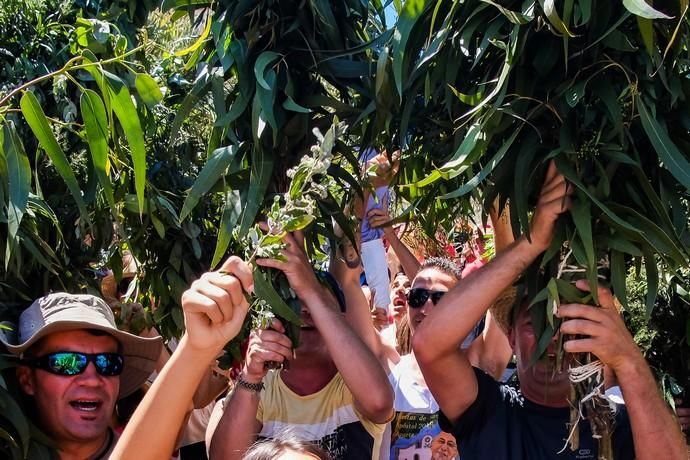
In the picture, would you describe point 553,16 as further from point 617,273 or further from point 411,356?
point 411,356

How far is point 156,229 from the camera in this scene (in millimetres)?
3039

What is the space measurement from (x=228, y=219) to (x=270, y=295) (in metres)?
0.22

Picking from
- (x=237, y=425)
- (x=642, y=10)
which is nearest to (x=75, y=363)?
(x=237, y=425)

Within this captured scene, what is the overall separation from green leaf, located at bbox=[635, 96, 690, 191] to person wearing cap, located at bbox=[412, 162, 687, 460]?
0.82ft

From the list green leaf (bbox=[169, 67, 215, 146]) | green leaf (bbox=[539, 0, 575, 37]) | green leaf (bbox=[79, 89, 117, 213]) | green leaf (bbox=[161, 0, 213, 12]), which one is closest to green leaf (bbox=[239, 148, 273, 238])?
green leaf (bbox=[169, 67, 215, 146])

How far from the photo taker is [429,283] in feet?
11.1

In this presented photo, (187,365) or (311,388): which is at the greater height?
(311,388)

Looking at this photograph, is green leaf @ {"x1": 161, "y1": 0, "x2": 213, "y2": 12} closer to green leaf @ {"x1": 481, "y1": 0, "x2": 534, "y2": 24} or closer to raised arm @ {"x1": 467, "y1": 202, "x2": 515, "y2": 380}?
green leaf @ {"x1": 481, "y1": 0, "x2": 534, "y2": 24}

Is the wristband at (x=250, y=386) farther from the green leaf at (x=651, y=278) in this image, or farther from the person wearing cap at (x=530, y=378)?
the green leaf at (x=651, y=278)

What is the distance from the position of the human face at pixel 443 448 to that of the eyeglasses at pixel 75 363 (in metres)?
1.15

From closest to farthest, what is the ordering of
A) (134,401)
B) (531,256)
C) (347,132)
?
(531,256) < (347,132) < (134,401)

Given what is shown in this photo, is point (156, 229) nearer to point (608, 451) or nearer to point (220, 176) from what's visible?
point (220, 176)

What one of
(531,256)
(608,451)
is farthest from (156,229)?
(608,451)

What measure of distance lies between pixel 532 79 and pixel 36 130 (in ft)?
3.52
